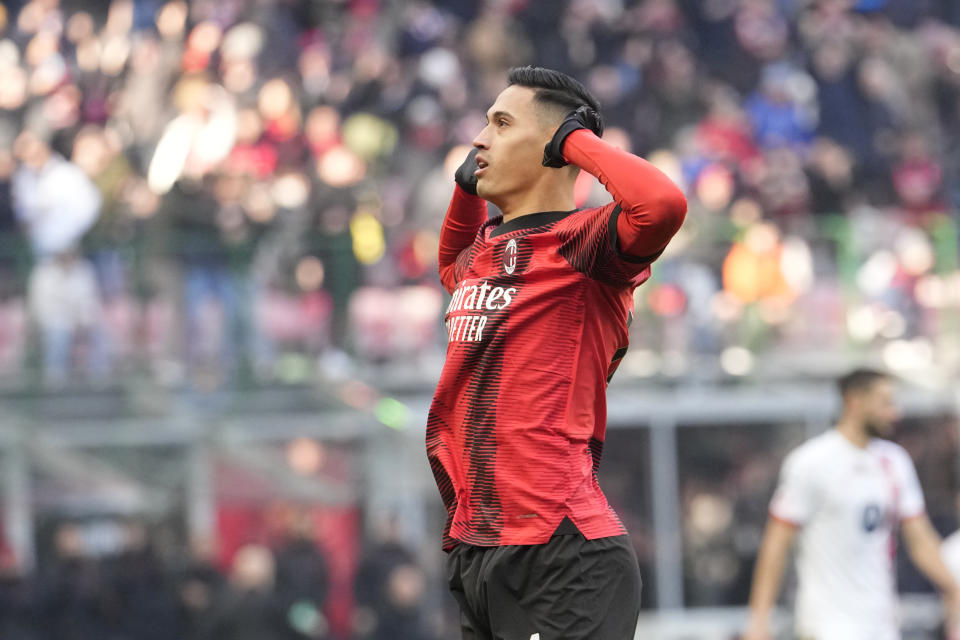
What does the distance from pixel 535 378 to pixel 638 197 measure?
60cm

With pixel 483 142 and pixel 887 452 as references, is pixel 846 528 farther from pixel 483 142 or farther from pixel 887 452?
pixel 483 142

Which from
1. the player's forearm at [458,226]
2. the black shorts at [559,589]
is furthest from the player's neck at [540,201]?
the black shorts at [559,589]

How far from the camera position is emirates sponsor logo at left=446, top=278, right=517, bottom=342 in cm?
430

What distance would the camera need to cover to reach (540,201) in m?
4.40

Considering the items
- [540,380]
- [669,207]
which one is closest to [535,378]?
[540,380]

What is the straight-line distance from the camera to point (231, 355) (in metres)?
13.3

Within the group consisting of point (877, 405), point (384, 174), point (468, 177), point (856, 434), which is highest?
point (384, 174)

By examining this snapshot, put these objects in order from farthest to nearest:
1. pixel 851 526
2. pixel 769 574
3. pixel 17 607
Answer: pixel 17 607 → pixel 851 526 → pixel 769 574

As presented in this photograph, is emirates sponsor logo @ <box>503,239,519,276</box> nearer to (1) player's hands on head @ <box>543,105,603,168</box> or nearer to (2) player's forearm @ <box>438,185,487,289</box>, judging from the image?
(1) player's hands on head @ <box>543,105,603,168</box>

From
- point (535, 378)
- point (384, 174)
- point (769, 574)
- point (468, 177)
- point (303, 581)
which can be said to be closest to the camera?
point (535, 378)

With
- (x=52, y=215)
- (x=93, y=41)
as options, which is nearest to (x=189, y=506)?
(x=52, y=215)

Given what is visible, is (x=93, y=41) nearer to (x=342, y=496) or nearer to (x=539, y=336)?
(x=342, y=496)

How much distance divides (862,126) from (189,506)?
9.67 meters

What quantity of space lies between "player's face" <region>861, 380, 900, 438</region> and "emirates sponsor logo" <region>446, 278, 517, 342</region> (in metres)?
3.64
